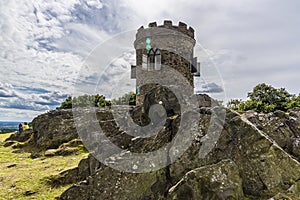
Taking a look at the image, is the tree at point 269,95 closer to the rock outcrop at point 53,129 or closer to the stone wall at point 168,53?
the stone wall at point 168,53

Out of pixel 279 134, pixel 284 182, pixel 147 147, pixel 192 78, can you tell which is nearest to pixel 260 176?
pixel 284 182

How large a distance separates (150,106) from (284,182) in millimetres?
5948

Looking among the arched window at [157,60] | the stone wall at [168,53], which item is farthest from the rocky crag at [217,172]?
the arched window at [157,60]

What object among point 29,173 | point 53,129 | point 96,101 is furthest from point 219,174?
point 96,101

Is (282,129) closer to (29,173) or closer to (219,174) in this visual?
(219,174)

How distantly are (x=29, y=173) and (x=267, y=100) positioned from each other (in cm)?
7028

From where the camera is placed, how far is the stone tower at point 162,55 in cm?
3056

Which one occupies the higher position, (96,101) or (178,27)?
(178,27)

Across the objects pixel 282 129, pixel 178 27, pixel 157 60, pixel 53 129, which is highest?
pixel 178 27

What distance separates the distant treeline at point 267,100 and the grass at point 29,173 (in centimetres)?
5699

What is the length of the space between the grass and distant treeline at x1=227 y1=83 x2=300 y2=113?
5699 cm

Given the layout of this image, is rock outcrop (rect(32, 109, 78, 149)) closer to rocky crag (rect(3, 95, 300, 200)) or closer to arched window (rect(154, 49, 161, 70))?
rocky crag (rect(3, 95, 300, 200))

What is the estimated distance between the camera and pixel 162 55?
30516 millimetres

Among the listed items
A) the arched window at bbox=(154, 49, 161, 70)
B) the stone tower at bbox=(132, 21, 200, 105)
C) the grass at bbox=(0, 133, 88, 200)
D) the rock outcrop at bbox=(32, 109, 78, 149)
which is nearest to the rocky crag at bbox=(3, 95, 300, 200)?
the grass at bbox=(0, 133, 88, 200)
